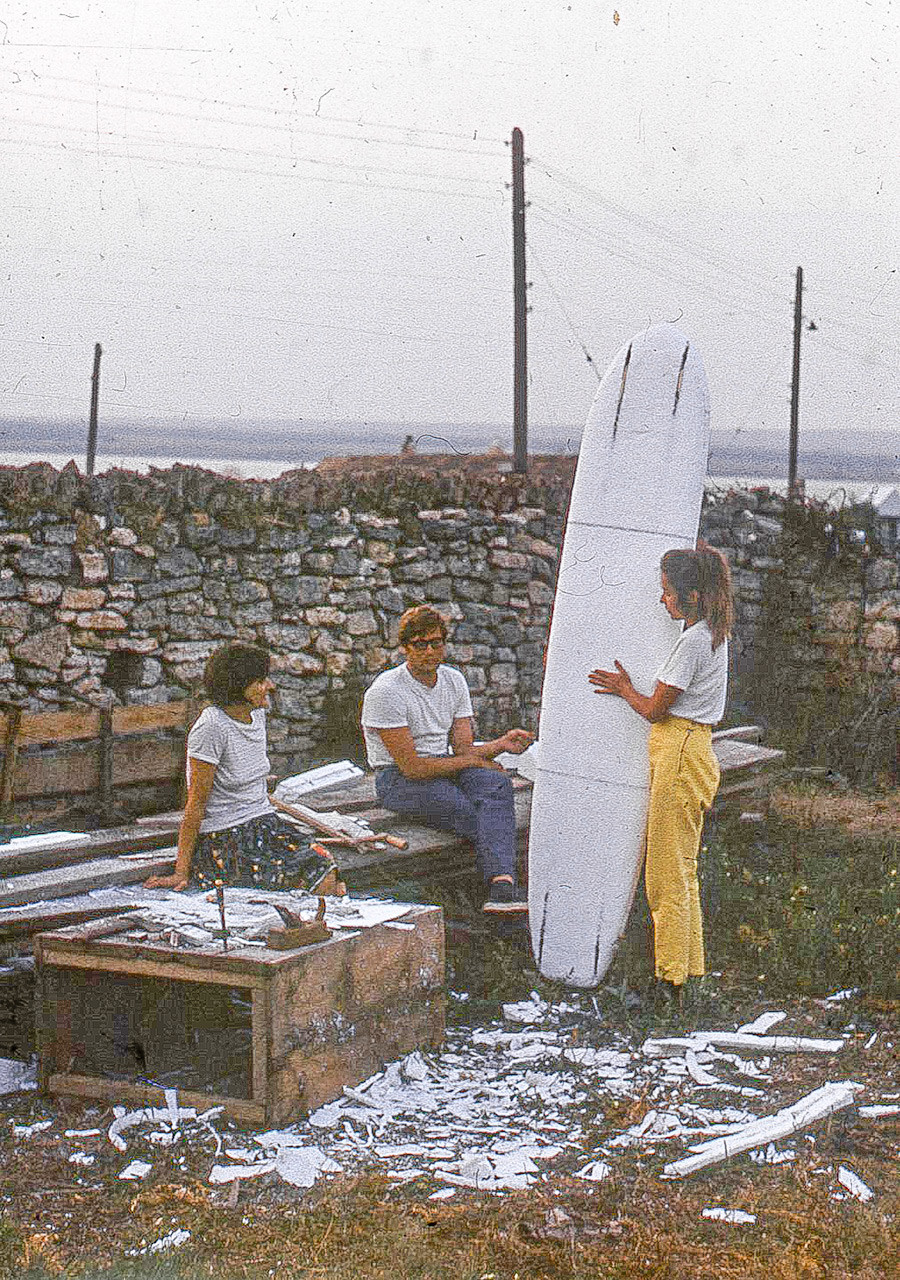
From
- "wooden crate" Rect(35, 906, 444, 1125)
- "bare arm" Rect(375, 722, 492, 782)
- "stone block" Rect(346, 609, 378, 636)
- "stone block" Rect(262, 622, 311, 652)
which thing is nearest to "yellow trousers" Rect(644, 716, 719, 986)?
"bare arm" Rect(375, 722, 492, 782)

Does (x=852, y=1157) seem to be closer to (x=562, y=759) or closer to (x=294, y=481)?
(x=562, y=759)

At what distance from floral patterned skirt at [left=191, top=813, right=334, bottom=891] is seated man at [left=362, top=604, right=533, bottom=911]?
87 cm

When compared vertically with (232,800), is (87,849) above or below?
below

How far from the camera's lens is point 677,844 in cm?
552

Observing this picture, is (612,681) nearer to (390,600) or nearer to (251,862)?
(251,862)

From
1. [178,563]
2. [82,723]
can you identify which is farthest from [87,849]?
[178,563]

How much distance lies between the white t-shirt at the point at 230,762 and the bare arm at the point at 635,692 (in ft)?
4.80

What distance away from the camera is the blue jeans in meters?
6.09

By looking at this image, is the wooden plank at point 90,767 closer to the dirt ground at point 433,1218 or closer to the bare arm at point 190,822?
the bare arm at point 190,822

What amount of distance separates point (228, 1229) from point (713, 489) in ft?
32.2

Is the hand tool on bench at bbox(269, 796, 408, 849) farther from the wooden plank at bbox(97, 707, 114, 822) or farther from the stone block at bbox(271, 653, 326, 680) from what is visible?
the stone block at bbox(271, 653, 326, 680)

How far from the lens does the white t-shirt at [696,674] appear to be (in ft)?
18.1

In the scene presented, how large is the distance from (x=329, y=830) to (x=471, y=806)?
2.13 ft

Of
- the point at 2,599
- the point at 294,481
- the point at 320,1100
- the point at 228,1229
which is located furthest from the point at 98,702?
the point at 228,1229
